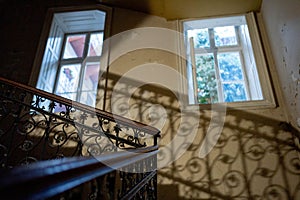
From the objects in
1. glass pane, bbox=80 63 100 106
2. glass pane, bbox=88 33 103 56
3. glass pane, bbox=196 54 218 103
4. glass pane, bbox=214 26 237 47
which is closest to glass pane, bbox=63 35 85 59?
glass pane, bbox=88 33 103 56

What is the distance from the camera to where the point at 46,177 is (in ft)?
1.61

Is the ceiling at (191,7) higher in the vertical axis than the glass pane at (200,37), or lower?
higher

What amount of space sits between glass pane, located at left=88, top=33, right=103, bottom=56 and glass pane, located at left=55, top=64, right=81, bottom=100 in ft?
1.18

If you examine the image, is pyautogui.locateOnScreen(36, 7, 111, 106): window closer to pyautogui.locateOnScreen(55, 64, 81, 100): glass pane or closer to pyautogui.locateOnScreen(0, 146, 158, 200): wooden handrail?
pyautogui.locateOnScreen(55, 64, 81, 100): glass pane

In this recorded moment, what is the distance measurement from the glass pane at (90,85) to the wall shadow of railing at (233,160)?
897 millimetres

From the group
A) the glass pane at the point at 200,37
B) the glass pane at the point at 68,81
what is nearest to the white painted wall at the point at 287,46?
the glass pane at the point at 200,37

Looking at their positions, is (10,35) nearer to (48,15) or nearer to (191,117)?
(48,15)

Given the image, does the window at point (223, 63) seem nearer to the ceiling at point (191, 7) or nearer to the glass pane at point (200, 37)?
the glass pane at point (200, 37)

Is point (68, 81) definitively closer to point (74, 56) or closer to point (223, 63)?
point (74, 56)

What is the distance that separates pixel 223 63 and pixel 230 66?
4.6 inches

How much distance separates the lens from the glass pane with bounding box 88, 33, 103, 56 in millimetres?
4078

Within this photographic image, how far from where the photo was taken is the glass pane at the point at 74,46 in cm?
411

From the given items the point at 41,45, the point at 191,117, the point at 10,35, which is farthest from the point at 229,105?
the point at 10,35

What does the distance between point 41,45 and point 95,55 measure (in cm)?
87
